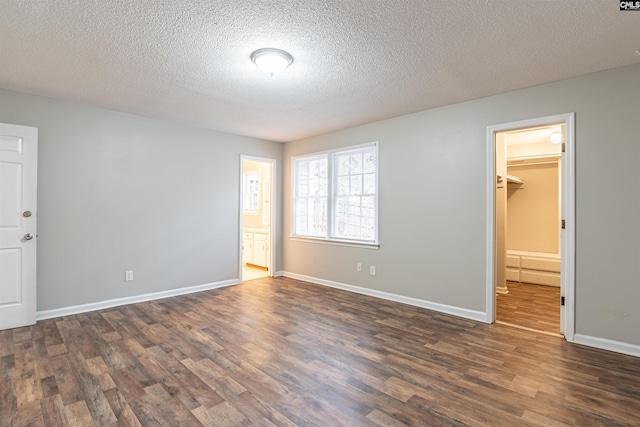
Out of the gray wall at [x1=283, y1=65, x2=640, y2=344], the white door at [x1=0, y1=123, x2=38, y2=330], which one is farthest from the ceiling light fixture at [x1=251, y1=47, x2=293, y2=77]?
the white door at [x1=0, y1=123, x2=38, y2=330]

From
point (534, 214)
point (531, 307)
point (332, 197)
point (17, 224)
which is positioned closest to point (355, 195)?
point (332, 197)

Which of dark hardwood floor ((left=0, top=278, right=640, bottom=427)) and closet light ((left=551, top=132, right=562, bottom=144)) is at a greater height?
closet light ((left=551, top=132, right=562, bottom=144))

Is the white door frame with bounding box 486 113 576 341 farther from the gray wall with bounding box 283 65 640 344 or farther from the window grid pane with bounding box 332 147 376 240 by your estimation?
the window grid pane with bounding box 332 147 376 240

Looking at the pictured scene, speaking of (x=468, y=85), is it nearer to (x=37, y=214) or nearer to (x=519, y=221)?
(x=519, y=221)

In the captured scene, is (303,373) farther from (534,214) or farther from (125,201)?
(534,214)

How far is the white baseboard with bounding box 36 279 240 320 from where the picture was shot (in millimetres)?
3719

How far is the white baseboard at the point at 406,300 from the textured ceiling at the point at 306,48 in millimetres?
2545

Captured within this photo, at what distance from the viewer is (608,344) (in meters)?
2.89

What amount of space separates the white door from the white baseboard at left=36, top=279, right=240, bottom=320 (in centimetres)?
24

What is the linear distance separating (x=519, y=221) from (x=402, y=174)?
3.45 m

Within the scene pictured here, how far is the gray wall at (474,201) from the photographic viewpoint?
2.85m

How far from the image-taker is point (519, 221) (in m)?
6.25

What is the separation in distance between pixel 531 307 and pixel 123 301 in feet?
18.1

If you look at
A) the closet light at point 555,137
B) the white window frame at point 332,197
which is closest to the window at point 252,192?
the white window frame at point 332,197
